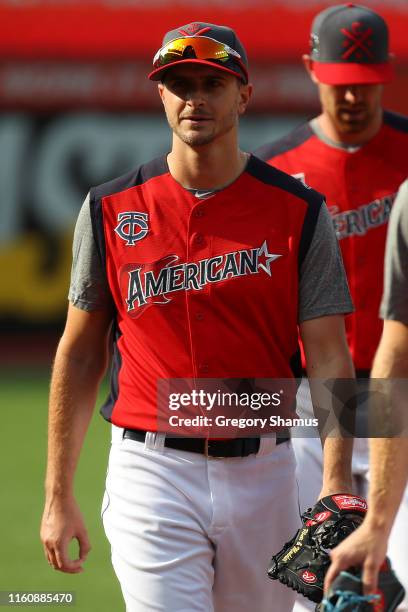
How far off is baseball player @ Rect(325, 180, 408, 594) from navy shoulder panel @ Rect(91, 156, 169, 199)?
125cm

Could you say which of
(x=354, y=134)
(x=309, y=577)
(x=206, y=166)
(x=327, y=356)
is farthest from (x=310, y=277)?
(x=354, y=134)

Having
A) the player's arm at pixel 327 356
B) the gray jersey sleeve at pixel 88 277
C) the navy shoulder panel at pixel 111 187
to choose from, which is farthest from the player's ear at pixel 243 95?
the player's arm at pixel 327 356

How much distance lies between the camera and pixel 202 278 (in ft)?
15.1

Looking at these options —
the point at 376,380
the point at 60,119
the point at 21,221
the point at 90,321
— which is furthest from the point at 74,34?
the point at 376,380

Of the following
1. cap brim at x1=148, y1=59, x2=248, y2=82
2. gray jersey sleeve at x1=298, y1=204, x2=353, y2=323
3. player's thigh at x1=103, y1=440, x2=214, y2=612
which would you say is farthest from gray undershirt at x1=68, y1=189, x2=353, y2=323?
player's thigh at x1=103, y1=440, x2=214, y2=612

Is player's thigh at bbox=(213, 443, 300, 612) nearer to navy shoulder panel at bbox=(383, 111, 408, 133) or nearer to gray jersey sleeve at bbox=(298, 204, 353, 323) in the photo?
gray jersey sleeve at bbox=(298, 204, 353, 323)

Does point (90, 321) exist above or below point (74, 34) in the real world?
below

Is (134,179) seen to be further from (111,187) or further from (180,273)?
(180,273)

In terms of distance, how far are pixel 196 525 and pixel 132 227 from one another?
40.2 inches

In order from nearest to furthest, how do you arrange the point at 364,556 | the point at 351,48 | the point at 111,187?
the point at 364,556 → the point at 111,187 → the point at 351,48

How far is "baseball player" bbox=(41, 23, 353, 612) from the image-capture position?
14.8ft

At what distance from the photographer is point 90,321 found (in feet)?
15.6

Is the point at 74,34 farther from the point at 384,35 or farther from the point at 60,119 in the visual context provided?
the point at 384,35

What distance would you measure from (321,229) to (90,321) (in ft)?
2.79
